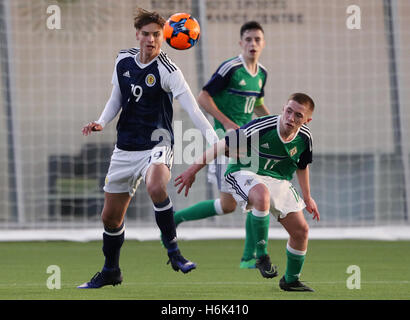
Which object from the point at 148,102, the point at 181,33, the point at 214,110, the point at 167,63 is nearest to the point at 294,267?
the point at 148,102

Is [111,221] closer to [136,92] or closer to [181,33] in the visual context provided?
[136,92]

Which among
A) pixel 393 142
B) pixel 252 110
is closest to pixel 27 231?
pixel 252 110

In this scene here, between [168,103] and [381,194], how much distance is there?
19.5 feet

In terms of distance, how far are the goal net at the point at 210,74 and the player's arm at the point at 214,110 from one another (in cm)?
350

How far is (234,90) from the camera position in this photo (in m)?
7.62

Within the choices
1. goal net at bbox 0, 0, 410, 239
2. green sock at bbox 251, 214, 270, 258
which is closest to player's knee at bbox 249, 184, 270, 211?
green sock at bbox 251, 214, 270, 258

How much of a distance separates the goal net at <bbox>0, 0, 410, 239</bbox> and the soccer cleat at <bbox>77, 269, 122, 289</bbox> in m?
5.06

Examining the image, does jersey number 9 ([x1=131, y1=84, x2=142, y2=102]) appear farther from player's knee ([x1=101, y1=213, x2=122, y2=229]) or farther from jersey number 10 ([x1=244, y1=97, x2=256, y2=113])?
jersey number 10 ([x1=244, y1=97, x2=256, y2=113])

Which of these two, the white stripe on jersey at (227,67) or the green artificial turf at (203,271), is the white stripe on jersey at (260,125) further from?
the white stripe on jersey at (227,67)

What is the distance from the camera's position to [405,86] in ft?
36.9

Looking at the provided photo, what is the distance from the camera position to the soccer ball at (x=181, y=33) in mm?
6309

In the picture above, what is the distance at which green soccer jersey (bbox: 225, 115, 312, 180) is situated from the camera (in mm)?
5980

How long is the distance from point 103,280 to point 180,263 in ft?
1.96

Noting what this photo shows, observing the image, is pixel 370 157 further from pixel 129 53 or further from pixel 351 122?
pixel 129 53
